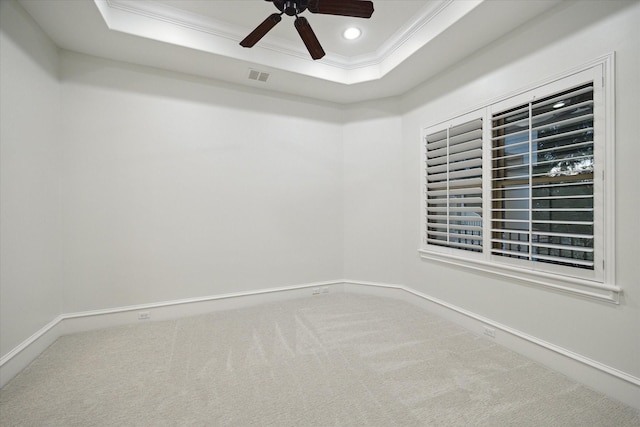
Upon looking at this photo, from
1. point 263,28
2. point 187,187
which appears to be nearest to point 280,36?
point 263,28

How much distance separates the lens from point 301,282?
392 cm

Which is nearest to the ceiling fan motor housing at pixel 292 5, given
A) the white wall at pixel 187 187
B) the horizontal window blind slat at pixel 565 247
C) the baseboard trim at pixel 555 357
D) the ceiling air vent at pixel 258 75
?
the ceiling air vent at pixel 258 75

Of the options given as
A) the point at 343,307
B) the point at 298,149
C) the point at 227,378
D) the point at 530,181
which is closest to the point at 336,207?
the point at 298,149

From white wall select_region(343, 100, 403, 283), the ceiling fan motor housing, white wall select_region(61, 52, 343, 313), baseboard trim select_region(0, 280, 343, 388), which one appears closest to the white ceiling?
white wall select_region(61, 52, 343, 313)

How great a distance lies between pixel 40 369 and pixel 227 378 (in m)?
1.50

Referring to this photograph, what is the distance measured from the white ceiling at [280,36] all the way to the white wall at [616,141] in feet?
0.72

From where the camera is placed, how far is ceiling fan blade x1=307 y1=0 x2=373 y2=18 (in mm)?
1830

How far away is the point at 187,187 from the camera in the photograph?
10.8 ft

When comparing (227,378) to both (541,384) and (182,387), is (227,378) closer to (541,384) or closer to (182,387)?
(182,387)

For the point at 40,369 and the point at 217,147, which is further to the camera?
the point at 217,147

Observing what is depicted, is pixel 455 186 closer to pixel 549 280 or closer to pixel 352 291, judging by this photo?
pixel 549 280

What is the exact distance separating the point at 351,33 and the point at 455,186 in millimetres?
2018

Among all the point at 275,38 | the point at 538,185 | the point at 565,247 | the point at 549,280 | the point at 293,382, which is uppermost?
the point at 275,38

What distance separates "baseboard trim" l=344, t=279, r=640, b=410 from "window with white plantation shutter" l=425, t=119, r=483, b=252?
717mm
